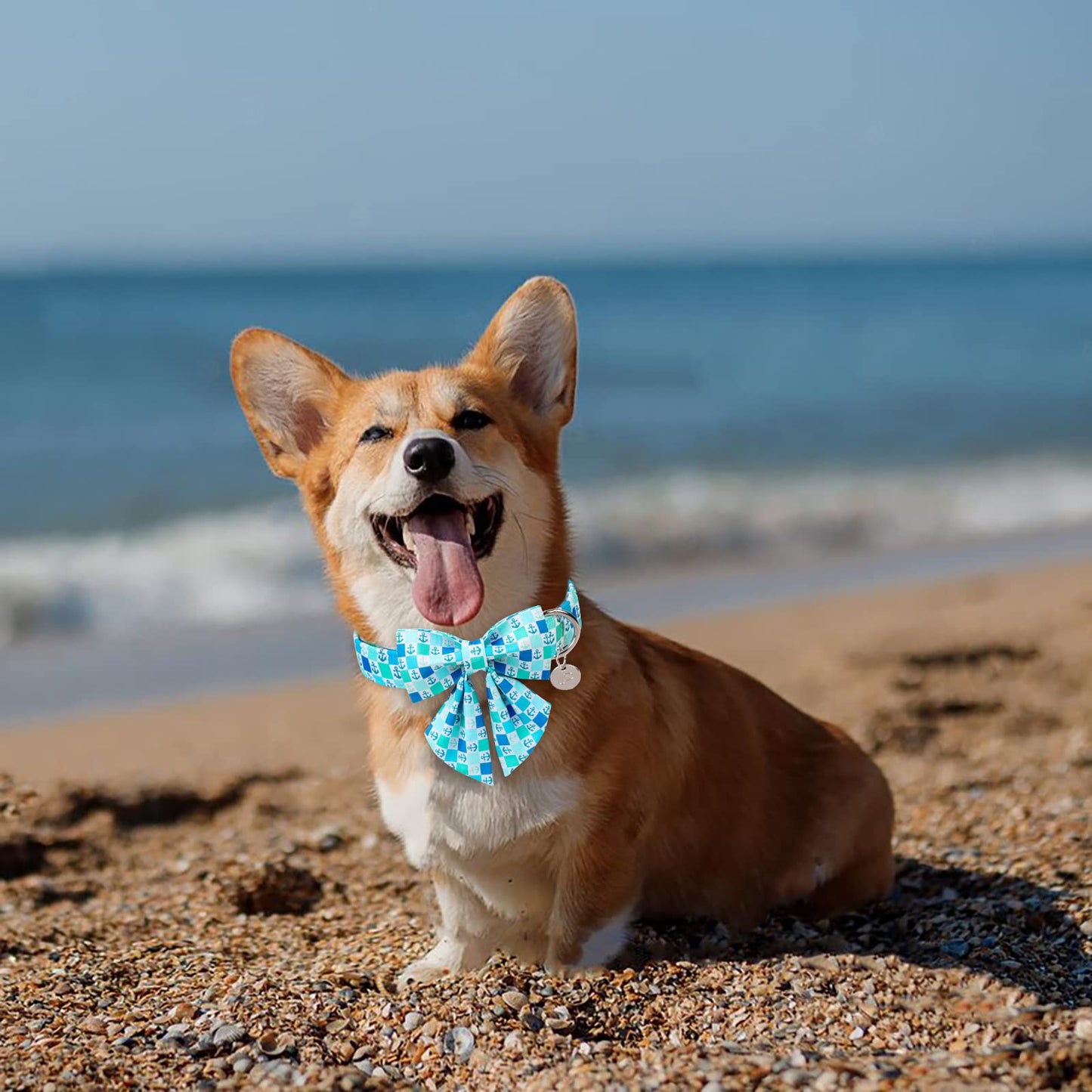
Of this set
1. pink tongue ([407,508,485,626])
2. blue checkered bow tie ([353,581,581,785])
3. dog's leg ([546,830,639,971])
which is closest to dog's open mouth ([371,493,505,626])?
pink tongue ([407,508,485,626])

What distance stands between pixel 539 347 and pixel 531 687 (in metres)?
0.89

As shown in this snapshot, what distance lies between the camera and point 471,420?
323 cm

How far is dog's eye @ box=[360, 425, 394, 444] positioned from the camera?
10.6ft

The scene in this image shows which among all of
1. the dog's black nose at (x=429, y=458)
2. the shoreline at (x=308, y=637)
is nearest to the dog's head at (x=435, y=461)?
the dog's black nose at (x=429, y=458)

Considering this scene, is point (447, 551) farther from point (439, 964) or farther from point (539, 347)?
point (439, 964)

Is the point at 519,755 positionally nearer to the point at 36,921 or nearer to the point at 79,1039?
the point at 79,1039

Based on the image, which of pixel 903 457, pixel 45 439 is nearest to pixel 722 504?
pixel 903 457

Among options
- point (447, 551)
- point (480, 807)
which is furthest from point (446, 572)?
point (480, 807)

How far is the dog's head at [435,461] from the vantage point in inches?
119

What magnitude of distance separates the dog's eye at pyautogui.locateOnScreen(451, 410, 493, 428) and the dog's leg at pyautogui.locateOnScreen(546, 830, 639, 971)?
1.02 meters

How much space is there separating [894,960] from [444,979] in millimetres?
1116

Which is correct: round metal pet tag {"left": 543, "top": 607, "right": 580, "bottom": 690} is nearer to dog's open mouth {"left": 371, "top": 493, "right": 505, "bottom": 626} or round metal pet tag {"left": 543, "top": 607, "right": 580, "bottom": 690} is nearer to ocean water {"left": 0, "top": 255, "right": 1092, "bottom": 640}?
dog's open mouth {"left": 371, "top": 493, "right": 505, "bottom": 626}

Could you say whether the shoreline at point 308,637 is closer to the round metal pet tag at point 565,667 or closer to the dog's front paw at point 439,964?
the dog's front paw at point 439,964

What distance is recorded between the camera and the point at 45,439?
15359mm
